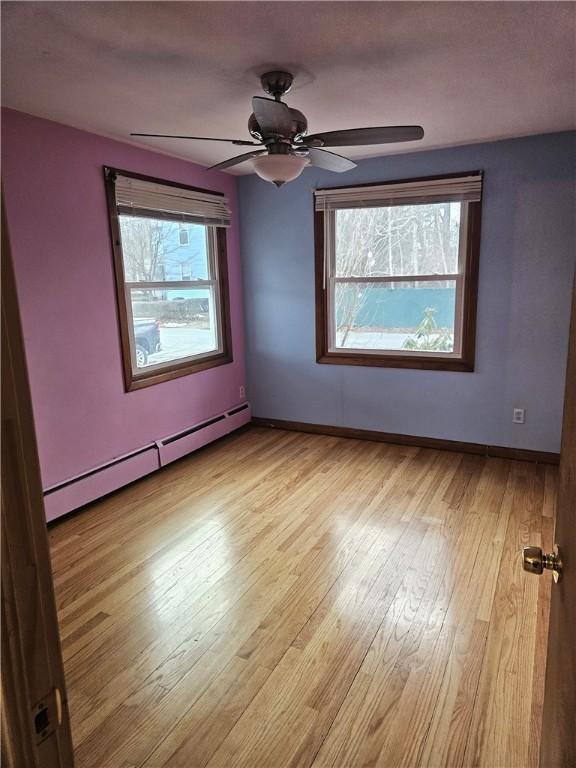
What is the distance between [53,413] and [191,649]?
1679 mm

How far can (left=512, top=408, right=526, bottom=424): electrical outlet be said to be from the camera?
3734 millimetres

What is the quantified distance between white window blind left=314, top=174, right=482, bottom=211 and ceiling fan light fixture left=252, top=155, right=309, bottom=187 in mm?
1678

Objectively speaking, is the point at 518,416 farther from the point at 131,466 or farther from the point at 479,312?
the point at 131,466

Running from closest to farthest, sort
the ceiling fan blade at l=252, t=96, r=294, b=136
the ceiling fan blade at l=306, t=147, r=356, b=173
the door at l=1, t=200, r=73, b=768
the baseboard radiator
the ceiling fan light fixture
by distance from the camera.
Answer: the door at l=1, t=200, r=73, b=768 < the ceiling fan blade at l=252, t=96, r=294, b=136 < the ceiling fan light fixture < the ceiling fan blade at l=306, t=147, r=356, b=173 < the baseboard radiator

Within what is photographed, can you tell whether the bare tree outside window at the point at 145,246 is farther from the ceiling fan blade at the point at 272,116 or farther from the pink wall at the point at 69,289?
the ceiling fan blade at the point at 272,116

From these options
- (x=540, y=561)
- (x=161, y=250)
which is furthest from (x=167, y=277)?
(x=540, y=561)

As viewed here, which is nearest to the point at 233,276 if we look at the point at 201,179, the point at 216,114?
the point at 201,179

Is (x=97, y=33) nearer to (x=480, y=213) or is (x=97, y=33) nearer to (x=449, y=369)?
(x=480, y=213)

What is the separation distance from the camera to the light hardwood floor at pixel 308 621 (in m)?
1.59

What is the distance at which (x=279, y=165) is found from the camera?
2311 millimetres

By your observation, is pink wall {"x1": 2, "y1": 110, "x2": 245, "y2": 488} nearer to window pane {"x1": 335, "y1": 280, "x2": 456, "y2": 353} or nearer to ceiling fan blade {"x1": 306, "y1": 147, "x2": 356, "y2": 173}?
ceiling fan blade {"x1": 306, "y1": 147, "x2": 356, "y2": 173}

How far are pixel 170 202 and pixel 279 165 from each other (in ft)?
5.29

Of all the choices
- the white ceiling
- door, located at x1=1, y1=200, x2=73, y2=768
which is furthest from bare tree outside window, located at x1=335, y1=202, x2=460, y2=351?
door, located at x1=1, y1=200, x2=73, y2=768

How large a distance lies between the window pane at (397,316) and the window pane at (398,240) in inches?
5.0
